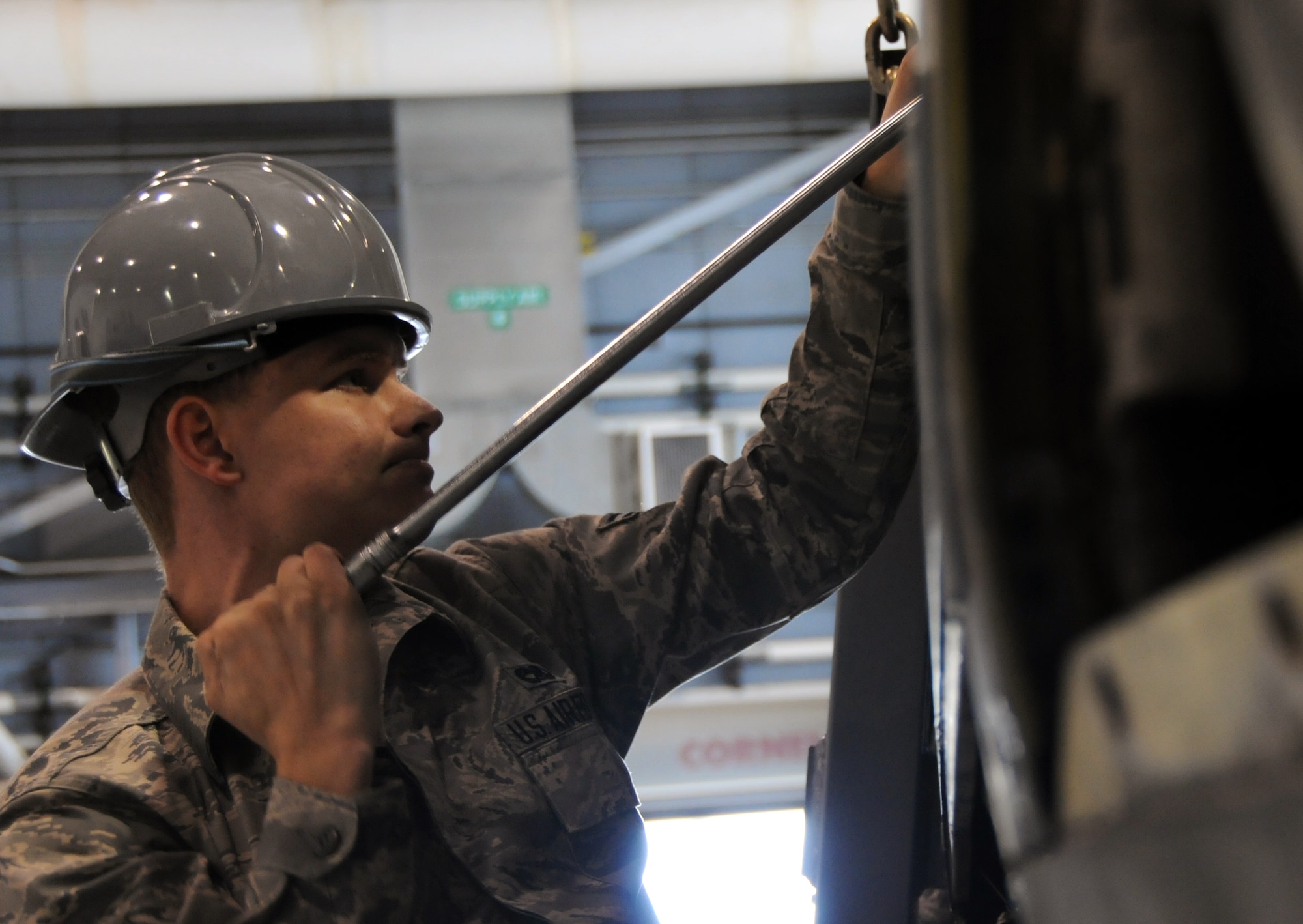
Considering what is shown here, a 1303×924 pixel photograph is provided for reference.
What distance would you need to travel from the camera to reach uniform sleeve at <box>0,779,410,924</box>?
0.75 m

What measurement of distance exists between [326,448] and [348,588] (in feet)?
0.45

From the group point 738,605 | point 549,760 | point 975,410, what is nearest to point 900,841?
point 738,605

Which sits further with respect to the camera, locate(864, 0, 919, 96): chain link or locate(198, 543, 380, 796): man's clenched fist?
locate(864, 0, 919, 96): chain link

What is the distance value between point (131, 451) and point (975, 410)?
3.13 feet

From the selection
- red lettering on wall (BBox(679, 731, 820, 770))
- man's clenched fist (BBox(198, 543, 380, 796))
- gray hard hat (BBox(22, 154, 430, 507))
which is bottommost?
red lettering on wall (BBox(679, 731, 820, 770))

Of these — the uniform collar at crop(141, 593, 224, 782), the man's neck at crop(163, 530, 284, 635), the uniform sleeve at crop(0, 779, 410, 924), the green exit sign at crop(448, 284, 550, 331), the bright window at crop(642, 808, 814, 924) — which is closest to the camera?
the uniform sleeve at crop(0, 779, 410, 924)

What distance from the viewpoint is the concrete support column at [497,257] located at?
368 cm

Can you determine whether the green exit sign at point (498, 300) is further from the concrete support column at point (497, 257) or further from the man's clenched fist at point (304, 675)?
the man's clenched fist at point (304, 675)

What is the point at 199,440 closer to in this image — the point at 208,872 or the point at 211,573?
the point at 211,573

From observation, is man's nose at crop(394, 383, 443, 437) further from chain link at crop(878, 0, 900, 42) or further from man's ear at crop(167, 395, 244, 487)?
chain link at crop(878, 0, 900, 42)

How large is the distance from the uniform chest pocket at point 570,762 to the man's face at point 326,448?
0.20 metres

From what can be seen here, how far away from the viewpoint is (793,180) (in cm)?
421

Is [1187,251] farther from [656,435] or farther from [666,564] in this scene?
[656,435]

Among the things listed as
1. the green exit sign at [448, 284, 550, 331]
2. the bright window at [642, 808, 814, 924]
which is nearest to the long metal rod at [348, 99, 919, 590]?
the bright window at [642, 808, 814, 924]
